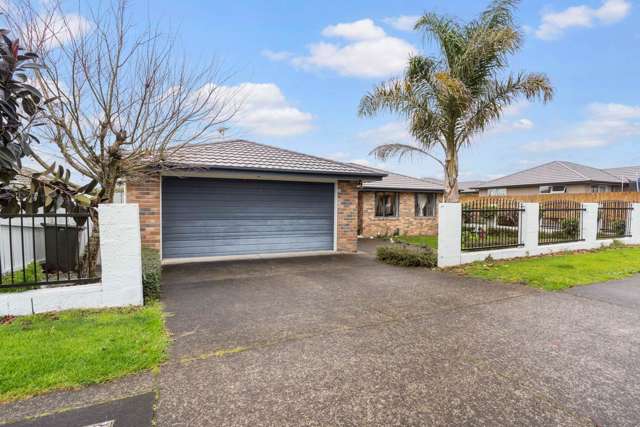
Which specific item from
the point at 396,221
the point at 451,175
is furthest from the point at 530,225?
the point at 396,221

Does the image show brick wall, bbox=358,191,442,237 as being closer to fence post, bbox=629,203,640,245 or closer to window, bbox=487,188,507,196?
fence post, bbox=629,203,640,245

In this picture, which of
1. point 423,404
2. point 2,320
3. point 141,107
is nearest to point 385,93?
point 141,107

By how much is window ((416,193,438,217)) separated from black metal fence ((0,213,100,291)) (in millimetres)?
15238

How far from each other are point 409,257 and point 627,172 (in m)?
34.8

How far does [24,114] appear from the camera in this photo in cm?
520

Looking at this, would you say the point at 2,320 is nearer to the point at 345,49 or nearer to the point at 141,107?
the point at 141,107

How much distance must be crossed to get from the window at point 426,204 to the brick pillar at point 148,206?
13.3 metres

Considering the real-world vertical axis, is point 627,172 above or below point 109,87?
above

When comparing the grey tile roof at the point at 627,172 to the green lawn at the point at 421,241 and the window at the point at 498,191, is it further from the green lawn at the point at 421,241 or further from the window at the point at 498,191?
the green lawn at the point at 421,241

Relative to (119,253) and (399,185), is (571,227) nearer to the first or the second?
(399,185)

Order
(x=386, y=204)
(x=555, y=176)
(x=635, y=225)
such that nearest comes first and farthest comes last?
(x=635, y=225) < (x=386, y=204) < (x=555, y=176)

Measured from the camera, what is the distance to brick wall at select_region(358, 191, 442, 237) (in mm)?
16906

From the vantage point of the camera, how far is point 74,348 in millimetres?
3691

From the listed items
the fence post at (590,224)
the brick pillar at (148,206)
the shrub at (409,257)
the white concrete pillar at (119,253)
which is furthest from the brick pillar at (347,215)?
the fence post at (590,224)
